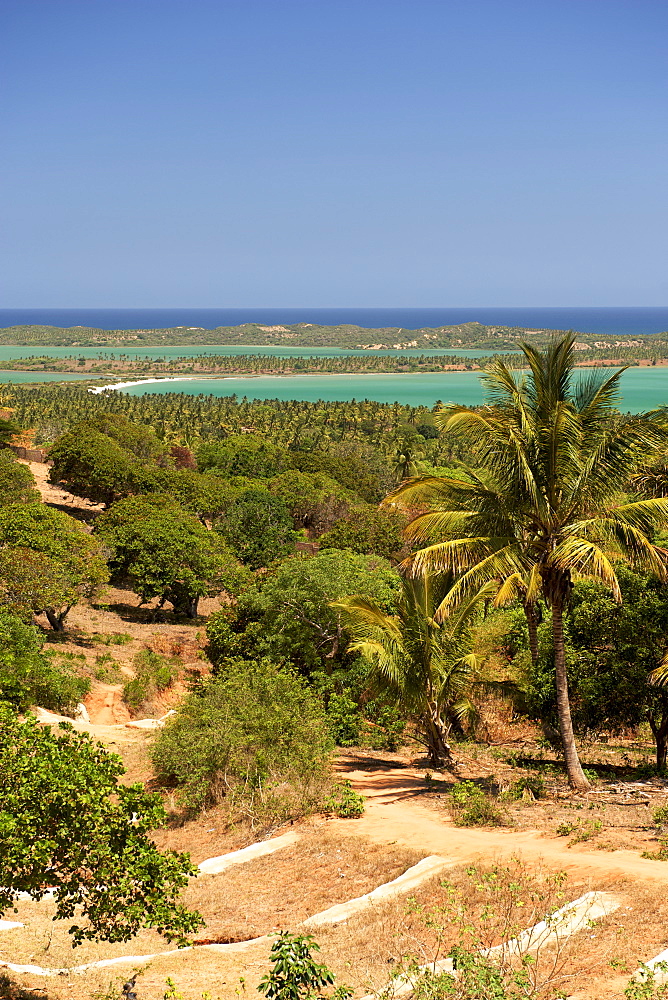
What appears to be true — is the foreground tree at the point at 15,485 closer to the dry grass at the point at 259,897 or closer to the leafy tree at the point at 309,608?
the leafy tree at the point at 309,608

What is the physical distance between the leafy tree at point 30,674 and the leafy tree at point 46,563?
12.1 feet

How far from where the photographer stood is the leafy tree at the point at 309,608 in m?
20.2

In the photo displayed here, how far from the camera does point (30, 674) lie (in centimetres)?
1923

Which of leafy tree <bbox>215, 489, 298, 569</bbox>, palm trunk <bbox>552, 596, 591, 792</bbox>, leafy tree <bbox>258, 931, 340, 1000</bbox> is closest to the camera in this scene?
leafy tree <bbox>258, 931, 340, 1000</bbox>

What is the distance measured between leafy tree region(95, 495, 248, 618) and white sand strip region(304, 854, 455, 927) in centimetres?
2297

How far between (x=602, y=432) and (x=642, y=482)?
361 centimetres

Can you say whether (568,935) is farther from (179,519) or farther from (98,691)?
(179,519)

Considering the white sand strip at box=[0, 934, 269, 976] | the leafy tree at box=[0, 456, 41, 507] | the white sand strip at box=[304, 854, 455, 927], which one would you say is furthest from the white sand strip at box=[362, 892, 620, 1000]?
the leafy tree at box=[0, 456, 41, 507]

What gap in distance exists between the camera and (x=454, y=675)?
13211 mm

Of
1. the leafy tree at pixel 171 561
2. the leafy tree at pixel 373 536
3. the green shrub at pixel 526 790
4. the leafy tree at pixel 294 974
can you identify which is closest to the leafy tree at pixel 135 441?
the leafy tree at pixel 373 536

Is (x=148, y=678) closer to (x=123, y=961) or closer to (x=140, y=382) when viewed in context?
(x=123, y=961)

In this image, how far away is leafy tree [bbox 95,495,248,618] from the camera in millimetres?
31875

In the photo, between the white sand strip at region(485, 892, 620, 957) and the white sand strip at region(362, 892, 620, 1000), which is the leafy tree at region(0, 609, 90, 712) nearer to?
the white sand strip at region(362, 892, 620, 1000)

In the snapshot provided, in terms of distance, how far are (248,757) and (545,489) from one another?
5948 millimetres
